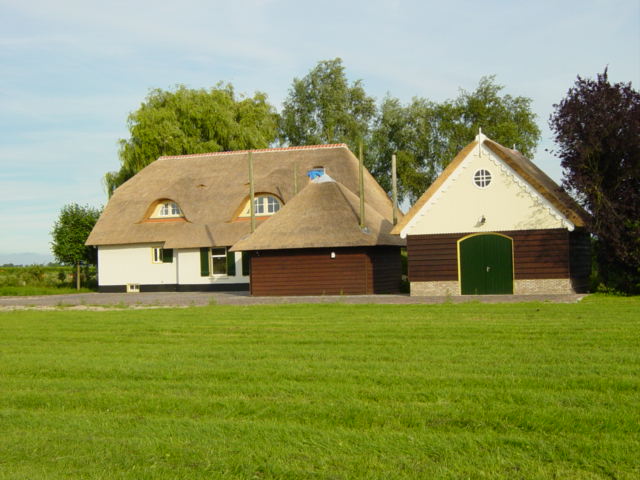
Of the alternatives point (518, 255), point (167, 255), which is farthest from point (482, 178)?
point (167, 255)

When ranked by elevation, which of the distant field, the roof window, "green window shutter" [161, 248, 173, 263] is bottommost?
the distant field

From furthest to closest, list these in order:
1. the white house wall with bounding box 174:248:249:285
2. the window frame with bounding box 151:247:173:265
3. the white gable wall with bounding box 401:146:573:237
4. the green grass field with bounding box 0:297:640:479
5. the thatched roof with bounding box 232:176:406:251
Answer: the window frame with bounding box 151:247:173:265
the white house wall with bounding box 174:248:249:285
the thatched roof with bounding box 232:176:406:251
the white gable wall with bounding box 401:146:573:237
the green grass field with bounding box 0:297:640:479

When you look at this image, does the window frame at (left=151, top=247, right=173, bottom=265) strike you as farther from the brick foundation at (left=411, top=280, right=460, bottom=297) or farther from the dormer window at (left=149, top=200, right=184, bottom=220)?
the brick foundation at (left=411, top=280, right=460, bottom=297)

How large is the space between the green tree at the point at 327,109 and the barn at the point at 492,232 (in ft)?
97.3

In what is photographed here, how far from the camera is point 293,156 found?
4156cm

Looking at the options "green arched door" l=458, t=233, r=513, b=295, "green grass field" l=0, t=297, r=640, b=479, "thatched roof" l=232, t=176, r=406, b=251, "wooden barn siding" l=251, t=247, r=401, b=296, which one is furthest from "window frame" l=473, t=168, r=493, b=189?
"green grass field" l=0, t=297, r=640, b=479

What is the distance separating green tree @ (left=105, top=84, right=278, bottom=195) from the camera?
48625mm

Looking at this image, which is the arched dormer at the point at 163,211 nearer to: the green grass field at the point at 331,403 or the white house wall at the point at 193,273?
the white house wall at the point at 193,273

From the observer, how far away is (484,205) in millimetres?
25531

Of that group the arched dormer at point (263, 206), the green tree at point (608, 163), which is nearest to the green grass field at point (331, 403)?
the green tree at point (608, 163)

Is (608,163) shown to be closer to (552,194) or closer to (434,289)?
(552,194)

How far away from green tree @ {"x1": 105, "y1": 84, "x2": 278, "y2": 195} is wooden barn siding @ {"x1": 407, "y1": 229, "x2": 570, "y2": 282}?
25.8 metres

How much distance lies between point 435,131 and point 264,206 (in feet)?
57.3

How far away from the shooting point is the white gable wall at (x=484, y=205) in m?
25.0
